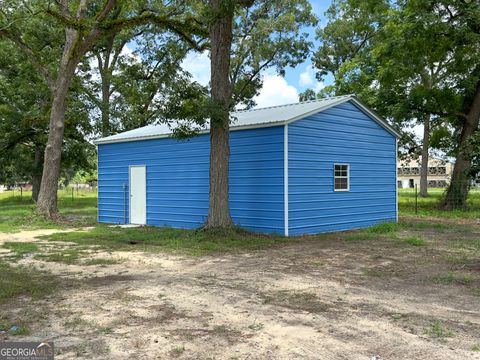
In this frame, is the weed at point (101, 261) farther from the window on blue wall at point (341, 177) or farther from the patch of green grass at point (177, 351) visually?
the window on blue wall at point (341, 177)

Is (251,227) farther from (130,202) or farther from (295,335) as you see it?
(295,335)

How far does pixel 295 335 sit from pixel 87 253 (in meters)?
6.09

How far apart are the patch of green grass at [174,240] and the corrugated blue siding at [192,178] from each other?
41.8 inches

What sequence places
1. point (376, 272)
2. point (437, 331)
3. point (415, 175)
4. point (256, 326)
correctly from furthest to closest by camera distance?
point (415, 175) < point (376, 272) < point (256, 326) < point (437, 331)

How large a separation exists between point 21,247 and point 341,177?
27.6ft

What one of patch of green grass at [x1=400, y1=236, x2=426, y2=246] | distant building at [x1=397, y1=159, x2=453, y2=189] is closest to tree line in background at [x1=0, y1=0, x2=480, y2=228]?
patch of green grass at [x1=400, y1=236, x2=426, y2=246]

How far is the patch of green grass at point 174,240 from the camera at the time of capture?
1009 centimetres

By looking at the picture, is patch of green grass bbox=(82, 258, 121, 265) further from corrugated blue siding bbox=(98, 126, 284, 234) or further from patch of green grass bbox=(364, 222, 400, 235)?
patch of green grass bbox=(364, 222, 400, 235)

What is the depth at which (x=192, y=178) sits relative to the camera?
1392 centimetres

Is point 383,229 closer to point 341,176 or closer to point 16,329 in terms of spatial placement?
point 341,176

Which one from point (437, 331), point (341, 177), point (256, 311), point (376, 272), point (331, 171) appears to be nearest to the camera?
point (437, 331)

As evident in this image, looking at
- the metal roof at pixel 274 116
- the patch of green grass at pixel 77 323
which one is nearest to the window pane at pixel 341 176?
the metal roof at pixel 274 116

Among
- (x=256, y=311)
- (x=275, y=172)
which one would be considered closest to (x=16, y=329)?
(x=256, y=311)

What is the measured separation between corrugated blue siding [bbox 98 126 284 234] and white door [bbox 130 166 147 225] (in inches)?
7.6
